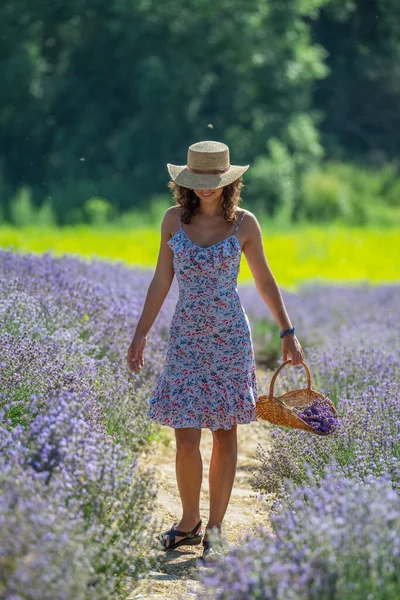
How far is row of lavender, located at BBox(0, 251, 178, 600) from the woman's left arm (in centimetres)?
80

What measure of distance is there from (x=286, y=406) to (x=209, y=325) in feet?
1.50

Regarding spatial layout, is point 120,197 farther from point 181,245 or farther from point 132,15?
point 181,245

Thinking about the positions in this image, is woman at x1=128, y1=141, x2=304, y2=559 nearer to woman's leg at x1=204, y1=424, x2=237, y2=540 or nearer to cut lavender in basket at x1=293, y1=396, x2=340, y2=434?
woman's leg at x1=204, y1=424, x2=237, y2=540

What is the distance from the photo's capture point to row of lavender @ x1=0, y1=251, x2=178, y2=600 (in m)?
2.39

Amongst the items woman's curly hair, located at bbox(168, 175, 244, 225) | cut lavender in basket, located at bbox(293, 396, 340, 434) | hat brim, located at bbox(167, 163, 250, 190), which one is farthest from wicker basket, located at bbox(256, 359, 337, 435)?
hat brim, located at bbox(167, 163, 250, 190)

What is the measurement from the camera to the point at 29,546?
2.36 m

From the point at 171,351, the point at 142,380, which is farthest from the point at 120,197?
the point at 171,351

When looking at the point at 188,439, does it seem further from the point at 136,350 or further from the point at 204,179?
the point at 204,179

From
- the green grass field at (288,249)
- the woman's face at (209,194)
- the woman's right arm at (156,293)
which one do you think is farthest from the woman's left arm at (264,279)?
the green grass field at (288,249)

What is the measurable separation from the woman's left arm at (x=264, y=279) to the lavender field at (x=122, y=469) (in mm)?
403

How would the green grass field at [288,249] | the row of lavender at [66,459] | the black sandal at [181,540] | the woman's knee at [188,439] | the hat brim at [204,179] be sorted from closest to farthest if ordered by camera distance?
the row of lavender at [66,459] < the hat brim at [204,179] < the woman's knee at [188,439] < the black sandal at [181,540] < the green grass field at [288,249]

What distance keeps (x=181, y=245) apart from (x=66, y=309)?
1.61 m

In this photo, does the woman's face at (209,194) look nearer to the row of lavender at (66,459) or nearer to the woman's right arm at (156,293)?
the woman's right arm at (156,293)

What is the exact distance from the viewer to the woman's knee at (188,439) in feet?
12.3
